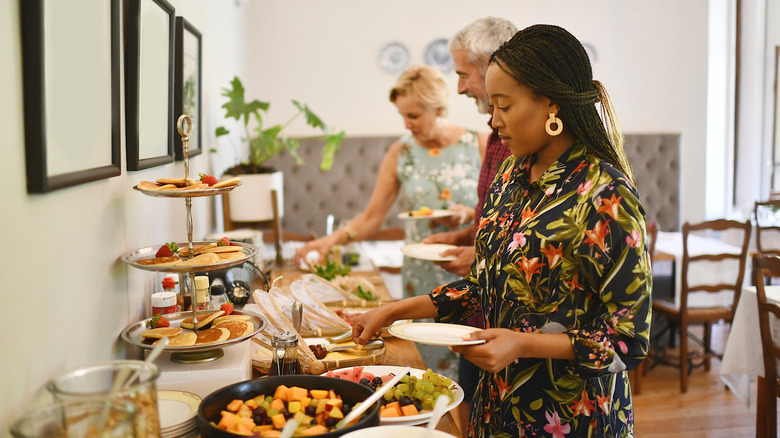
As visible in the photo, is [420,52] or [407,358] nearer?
[407,358]

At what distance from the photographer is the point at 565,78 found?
130cm

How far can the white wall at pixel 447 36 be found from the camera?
5406 mm

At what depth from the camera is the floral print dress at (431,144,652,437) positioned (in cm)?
122

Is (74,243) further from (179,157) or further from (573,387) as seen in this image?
(179,157)

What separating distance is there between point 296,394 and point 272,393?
70mm

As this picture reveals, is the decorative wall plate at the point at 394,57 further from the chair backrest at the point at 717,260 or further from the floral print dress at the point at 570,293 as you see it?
the floral print dress at the point at 570,293

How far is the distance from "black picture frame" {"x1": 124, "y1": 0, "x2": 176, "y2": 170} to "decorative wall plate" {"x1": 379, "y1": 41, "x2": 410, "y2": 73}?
3509mm

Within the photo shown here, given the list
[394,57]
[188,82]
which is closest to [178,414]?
[188,82]

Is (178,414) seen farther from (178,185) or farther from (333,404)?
(178,185)

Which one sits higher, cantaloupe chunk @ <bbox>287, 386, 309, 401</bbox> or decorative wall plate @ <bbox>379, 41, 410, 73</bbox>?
decorative wall plate @ <bbox>379, 41, 410, 73</bbox>

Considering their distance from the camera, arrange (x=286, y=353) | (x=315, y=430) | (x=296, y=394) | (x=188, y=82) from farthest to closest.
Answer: (x=188, y=82), (x=286, y=353), (x=296, y=394), (x=315, y=430)

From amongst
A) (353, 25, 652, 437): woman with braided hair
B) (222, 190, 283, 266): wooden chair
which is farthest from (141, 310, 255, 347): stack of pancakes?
(222, 190, 283, 266): wooden chair

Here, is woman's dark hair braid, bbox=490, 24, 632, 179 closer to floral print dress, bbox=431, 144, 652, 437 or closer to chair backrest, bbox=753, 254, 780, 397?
floral print dress, bbox=431, 144, 652, 437

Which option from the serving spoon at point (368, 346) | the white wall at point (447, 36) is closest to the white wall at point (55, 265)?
the serving spoon at point (368, 346)
